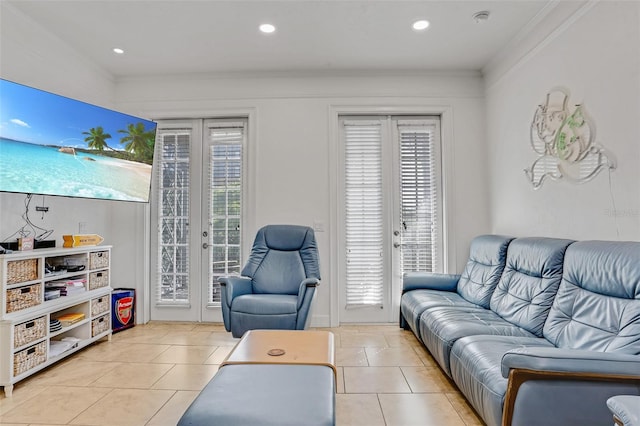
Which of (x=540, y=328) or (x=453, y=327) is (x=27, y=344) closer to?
(x=453, y=327)

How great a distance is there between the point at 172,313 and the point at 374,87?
3421mm

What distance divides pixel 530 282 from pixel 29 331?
3.53 m

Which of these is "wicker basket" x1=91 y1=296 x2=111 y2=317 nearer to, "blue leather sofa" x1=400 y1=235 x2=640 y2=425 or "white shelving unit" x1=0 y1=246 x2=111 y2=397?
"white shelving unit" x1=0 y1=246 x2=111 y2=397

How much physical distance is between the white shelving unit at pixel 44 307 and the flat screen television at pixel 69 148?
530 millimetres

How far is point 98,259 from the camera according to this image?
3.18 m

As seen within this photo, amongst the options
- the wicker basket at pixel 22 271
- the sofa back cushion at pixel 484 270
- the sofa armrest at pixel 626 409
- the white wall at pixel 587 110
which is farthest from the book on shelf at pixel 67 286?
the white wall at pixel 587 110

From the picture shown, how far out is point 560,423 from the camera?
139 centimetres

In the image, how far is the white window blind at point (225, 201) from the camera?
3.89 metres

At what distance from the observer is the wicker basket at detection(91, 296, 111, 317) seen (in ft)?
10.1

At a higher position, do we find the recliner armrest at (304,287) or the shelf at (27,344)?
the recliner armrest at (304,287)

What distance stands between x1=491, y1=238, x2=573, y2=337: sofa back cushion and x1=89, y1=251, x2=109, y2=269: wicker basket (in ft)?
11.3

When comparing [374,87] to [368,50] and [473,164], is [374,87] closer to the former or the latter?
[368,50]

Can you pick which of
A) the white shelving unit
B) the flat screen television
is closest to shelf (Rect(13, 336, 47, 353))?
the white shelving unit

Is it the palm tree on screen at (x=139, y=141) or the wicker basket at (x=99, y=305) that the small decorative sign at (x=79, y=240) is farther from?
the palm tree on screen at (x=139, y=141)
